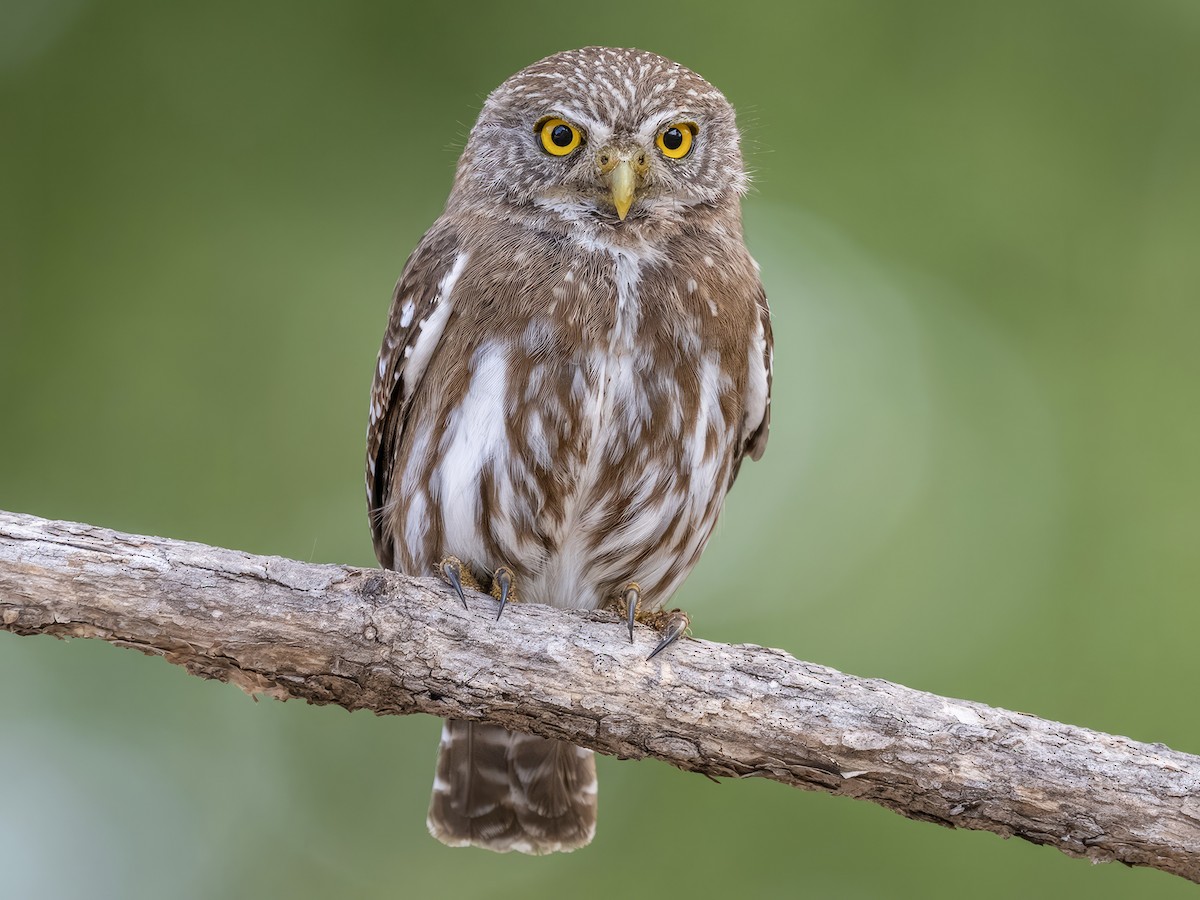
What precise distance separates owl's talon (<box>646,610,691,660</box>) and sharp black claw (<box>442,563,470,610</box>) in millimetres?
582

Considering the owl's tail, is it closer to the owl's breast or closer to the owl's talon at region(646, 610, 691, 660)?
the owl's breast

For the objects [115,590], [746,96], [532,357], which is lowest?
[115,590]

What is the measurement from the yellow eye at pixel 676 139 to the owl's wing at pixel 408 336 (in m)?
0.79

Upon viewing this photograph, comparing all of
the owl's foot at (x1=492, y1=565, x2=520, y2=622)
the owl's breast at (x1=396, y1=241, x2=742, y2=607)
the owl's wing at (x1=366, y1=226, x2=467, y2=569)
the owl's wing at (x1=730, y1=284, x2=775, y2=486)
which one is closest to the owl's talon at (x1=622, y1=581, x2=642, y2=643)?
the owl's breast at (x1=396, y1=241, x2=742, y2=607)

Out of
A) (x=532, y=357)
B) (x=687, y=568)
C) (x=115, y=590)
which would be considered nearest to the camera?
(x=115, y=590)

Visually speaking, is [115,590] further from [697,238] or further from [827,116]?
[827,116]

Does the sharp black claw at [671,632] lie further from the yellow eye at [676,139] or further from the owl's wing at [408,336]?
the yellow eye at [676,139]

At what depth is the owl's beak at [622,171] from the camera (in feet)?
13.0

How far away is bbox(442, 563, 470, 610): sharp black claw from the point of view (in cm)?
364

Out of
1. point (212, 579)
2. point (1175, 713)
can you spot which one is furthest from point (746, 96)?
point (212, 579)

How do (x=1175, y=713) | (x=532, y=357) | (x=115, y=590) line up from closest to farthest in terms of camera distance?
(x=115, y=590), (x=532, y=357), (x=1175, y=713)

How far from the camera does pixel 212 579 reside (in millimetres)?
3361

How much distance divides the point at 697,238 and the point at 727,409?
0.61m

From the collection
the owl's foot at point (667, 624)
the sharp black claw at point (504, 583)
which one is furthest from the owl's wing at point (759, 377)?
the sharp black claw at point (504, 583)
